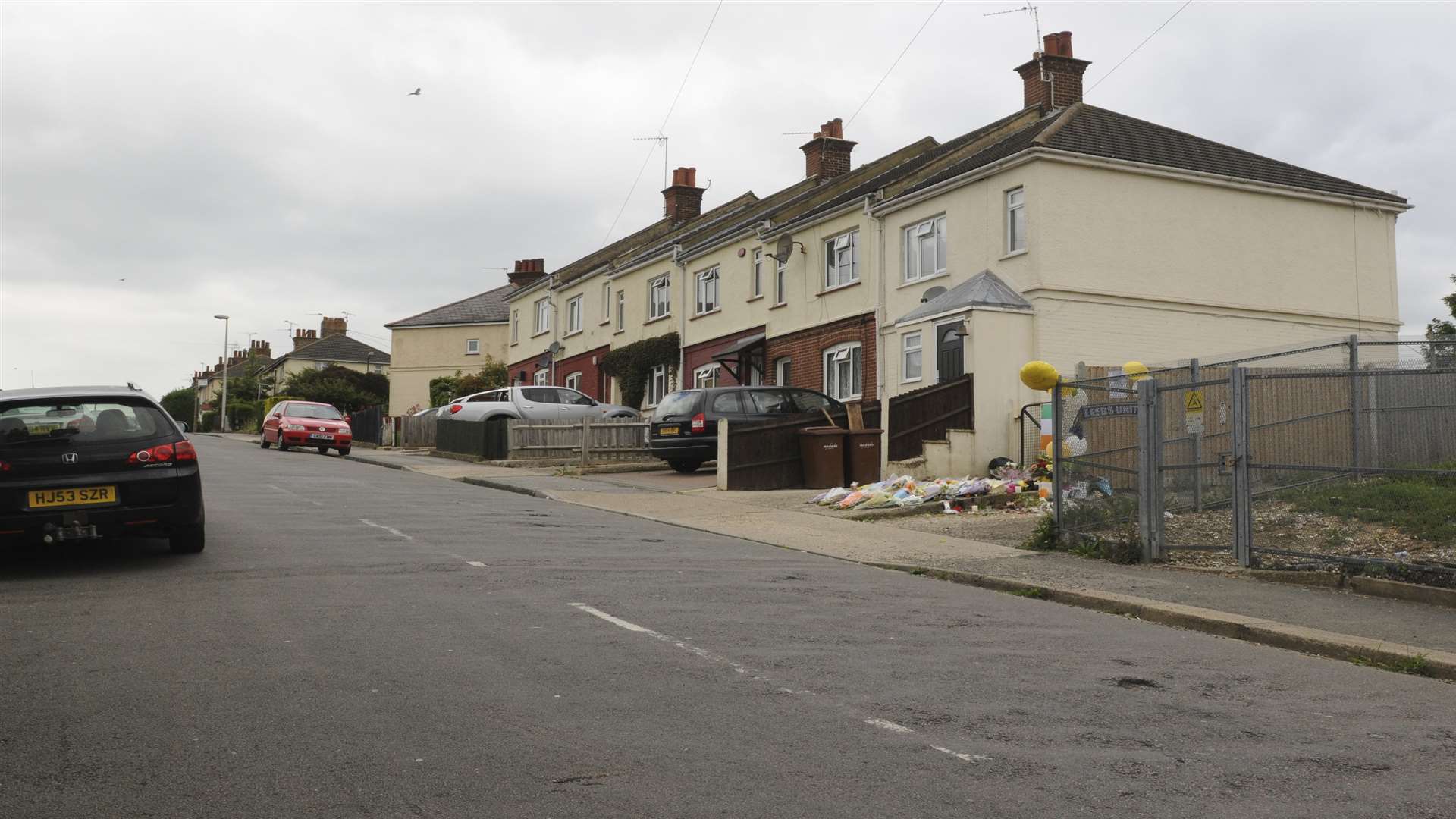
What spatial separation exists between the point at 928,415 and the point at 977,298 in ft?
9.25

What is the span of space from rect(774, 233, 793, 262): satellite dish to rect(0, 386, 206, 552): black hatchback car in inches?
854

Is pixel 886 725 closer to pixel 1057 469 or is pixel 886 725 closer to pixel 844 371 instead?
pixel 1057 469

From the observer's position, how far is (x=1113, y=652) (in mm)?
7922

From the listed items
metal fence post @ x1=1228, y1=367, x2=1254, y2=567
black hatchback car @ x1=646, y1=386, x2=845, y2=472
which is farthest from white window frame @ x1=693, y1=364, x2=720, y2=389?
metal fence post @ x1=1228, y1=367, x2=1254, y2=567

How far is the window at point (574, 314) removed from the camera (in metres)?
47.5

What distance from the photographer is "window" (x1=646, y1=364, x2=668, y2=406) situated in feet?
129

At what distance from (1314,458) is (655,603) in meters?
7.47

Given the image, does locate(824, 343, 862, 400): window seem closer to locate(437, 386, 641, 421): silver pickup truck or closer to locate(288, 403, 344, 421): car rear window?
locate(437, 386, 641, 421): silver pickup truck

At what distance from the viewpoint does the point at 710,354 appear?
36.1m

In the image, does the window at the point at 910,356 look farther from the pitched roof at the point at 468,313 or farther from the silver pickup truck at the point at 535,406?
A: the pitched roof at the point at 468,313

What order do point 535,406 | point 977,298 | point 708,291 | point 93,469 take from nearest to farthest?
point 93,469
point 977,298
point 535,406
point 708,291

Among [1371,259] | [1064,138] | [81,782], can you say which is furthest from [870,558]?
[1371,259]

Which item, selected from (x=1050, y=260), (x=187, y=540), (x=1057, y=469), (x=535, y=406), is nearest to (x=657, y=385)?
(x=535, y=406)

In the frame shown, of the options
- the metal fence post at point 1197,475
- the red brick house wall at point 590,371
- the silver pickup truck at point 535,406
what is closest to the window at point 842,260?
Answer: the silver pickup truck at point 535,406
